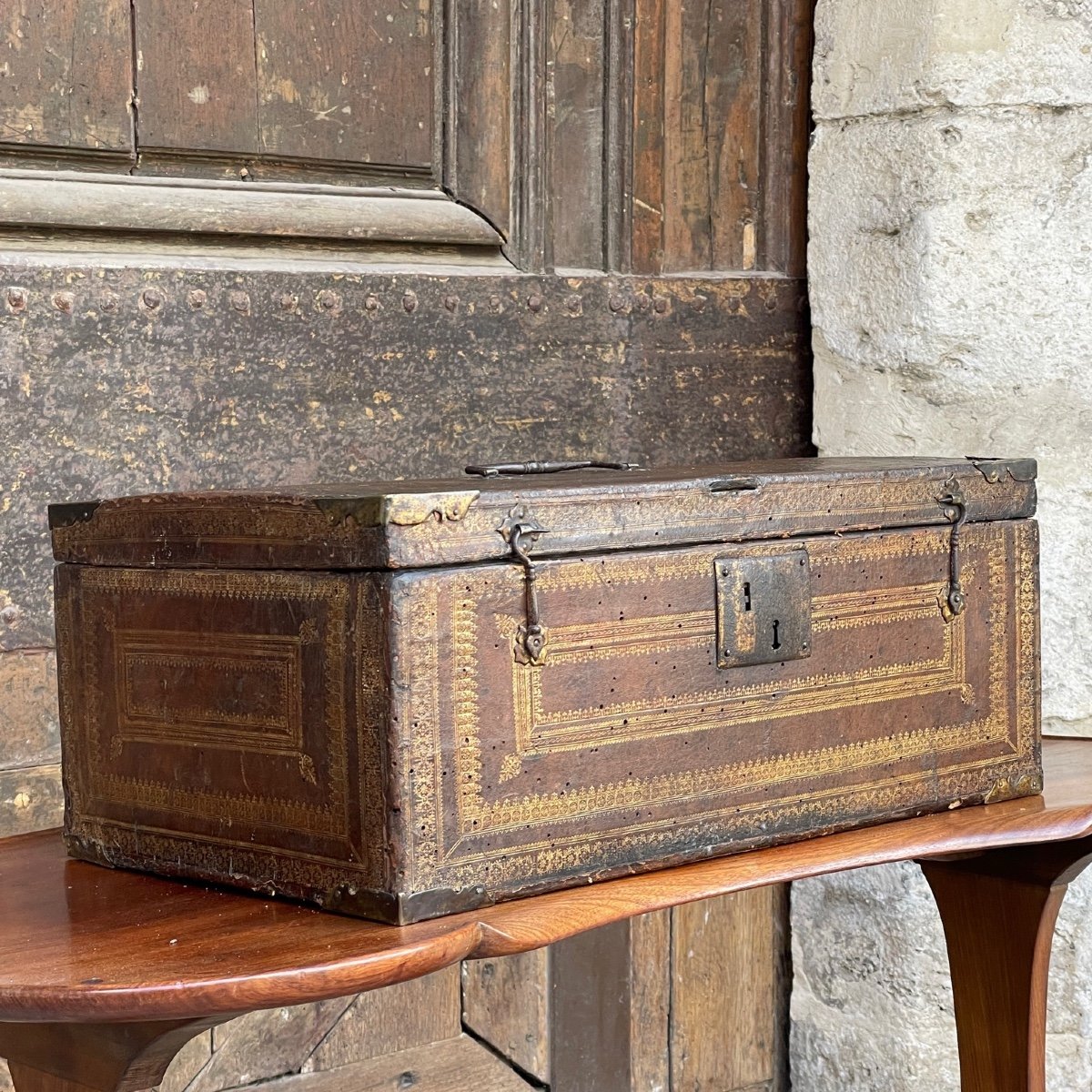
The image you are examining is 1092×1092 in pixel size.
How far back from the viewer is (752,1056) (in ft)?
6.11

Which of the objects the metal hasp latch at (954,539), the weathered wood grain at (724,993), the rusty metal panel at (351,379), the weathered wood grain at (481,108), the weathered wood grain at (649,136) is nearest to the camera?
the metal hasp latch at (954,539)

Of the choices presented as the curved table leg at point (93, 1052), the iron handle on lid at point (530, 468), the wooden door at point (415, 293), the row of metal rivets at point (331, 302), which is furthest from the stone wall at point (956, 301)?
the curved table leg at point (93, 1052)

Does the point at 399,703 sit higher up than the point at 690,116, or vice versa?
the point at 690,116

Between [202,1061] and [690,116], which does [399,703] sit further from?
[690,116]

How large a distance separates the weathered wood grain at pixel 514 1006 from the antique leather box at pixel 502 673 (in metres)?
0.61

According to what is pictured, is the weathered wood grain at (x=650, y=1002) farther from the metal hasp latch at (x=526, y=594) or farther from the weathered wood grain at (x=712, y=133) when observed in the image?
the metal hasp latch at (x=526, y=594)

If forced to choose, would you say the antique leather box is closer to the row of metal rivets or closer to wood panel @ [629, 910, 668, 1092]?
the row of metal rivets

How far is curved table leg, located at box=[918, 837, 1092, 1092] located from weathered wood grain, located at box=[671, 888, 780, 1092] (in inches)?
16.0

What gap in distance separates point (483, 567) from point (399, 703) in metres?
0.10

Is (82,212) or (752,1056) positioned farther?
(752,1056)

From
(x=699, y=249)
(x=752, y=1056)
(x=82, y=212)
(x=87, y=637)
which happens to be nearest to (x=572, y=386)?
(x=699, y=249)

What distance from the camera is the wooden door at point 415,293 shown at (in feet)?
4.46

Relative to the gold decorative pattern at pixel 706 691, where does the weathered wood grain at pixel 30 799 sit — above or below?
below

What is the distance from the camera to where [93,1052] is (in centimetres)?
93
